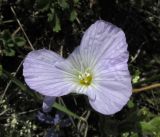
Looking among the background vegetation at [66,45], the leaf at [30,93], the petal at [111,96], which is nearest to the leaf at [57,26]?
the background vegetation at [66,45]

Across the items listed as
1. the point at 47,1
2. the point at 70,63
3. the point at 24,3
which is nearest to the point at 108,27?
the point at 70,63

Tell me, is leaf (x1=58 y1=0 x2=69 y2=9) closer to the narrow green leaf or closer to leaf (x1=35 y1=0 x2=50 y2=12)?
Result: leaf (x1=35 y1=0 x2=50 y2=12)

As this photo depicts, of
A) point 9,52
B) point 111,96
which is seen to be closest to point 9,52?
point 9,52

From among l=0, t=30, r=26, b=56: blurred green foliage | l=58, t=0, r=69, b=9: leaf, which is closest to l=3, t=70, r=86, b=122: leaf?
l=0, t=30, r=26, b=56: blurred green foliage

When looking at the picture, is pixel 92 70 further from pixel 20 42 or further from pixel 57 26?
pixel 20 42

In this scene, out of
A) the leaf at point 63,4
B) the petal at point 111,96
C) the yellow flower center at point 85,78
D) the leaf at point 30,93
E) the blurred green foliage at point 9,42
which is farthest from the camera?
the blurred green foliage at point 9,42

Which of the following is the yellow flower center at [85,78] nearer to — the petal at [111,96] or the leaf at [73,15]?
the petal at [111,96]
